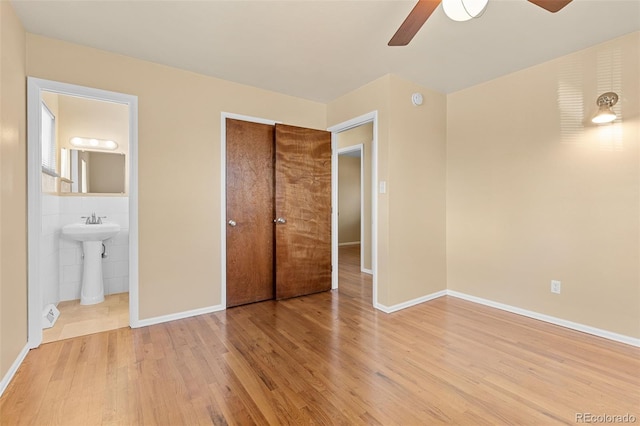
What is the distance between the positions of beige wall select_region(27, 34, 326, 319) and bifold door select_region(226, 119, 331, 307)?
0.70ft

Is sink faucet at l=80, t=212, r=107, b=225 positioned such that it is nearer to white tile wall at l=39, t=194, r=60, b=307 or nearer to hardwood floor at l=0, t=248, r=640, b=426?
white tile wall at l=39, t=194, r=60, b=307

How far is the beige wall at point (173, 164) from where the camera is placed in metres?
2.59

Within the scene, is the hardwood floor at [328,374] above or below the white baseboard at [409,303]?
below

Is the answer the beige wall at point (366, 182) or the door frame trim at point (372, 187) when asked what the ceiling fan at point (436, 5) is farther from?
the beige wall at point (366, 182)

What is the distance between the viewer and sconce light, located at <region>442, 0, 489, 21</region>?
59.3 inches

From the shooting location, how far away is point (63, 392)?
175 centimetres

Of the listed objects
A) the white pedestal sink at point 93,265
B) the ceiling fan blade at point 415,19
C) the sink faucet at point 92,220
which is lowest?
the white pedestal sink at point 93,265

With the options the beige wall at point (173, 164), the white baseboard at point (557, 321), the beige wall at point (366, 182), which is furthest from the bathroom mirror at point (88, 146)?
the white baseboard at point (557, 321)

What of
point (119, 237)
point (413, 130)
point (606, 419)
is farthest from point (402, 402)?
point (119, 237)

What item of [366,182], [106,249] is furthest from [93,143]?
[366,182]

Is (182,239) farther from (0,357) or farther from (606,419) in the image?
(606,419)

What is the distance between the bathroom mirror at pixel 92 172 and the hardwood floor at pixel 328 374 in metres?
1.98

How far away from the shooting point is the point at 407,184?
324cm

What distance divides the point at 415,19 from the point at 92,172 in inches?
155
